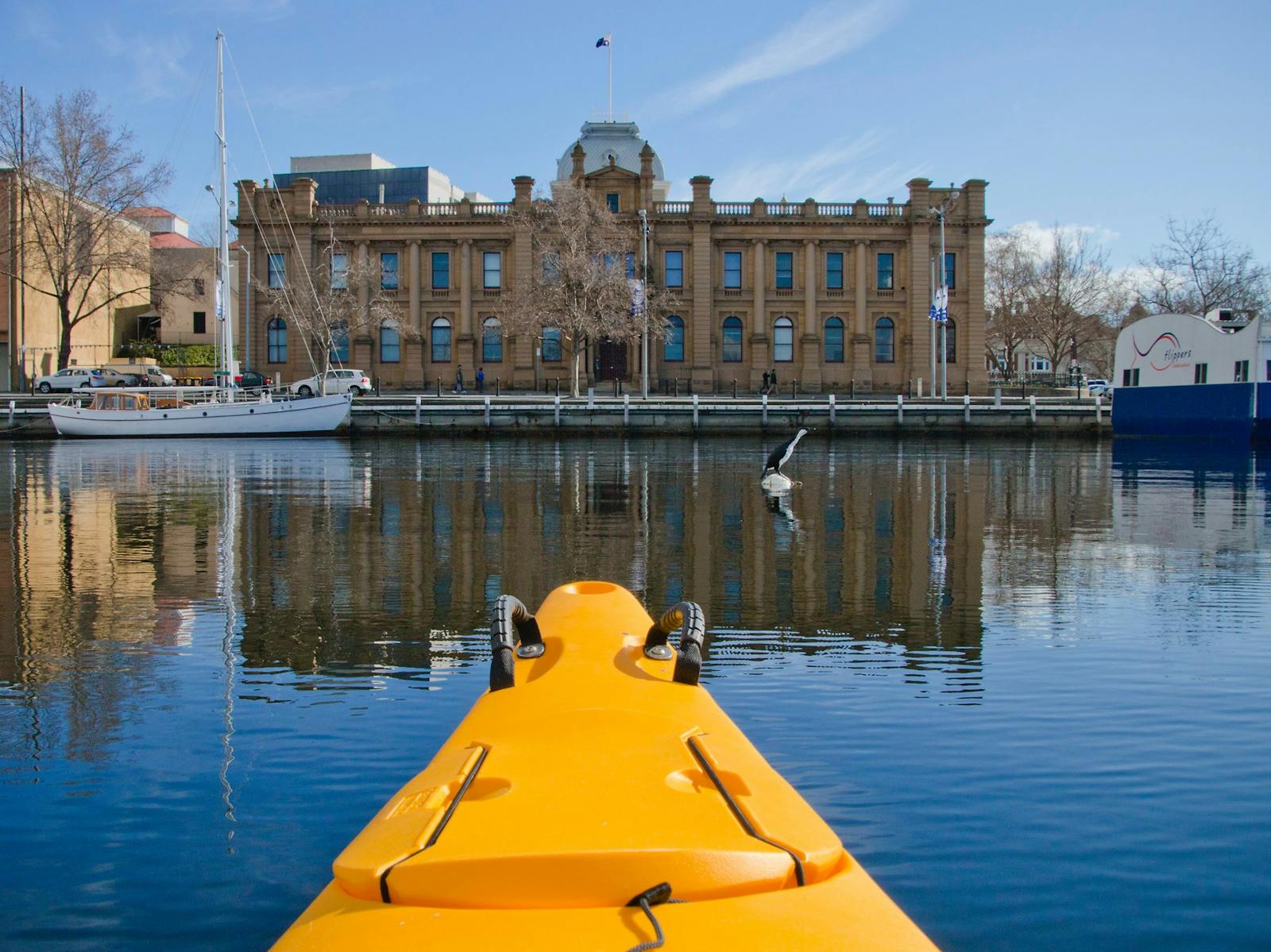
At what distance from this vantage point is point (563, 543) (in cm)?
1565

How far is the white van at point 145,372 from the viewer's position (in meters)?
62.8

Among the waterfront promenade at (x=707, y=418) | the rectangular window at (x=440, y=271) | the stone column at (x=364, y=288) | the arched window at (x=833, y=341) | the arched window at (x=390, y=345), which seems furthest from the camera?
the arched window at (x=390, y=345)

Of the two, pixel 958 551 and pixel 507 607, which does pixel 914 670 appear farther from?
pixel 958 551

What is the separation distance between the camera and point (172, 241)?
284 ft

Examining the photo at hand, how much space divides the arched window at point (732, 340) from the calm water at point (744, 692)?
50219 millimetres

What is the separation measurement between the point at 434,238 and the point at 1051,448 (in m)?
40.3

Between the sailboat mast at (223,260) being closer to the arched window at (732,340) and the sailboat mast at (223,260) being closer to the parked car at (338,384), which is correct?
the parked car at (338,384)

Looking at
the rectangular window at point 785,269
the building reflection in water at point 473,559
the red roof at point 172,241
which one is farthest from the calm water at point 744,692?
the red roof at point 172,241

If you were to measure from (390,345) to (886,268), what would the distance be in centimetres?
2944

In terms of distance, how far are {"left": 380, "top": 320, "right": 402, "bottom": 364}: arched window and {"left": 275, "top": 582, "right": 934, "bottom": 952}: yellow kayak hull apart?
222ft

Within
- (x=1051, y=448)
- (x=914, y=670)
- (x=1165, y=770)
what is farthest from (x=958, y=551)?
(x=1051, y=448)

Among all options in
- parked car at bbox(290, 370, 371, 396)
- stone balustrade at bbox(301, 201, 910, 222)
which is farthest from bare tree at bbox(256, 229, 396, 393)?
stone balustrade at bbox(301, 201, 910, 222)

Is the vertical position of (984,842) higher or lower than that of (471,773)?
lower

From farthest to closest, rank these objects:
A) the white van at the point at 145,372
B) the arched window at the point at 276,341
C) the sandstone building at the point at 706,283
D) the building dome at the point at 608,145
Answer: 1. the building dome at the point at 608,145
2. the arched window at the point at 276,341
3. the sandstone building at the point at 706,283
4. the white van at the point at 145,372
